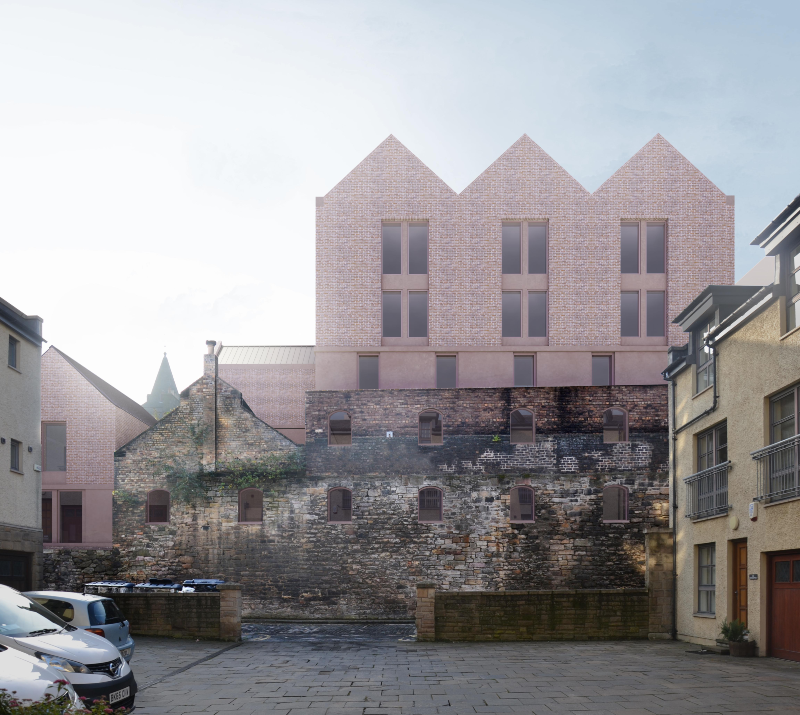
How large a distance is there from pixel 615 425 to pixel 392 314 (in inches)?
380

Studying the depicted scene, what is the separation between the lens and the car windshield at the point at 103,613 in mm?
11992

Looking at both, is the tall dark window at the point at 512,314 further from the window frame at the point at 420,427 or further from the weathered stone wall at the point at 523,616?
the weathered stone wall at the point at 523,616

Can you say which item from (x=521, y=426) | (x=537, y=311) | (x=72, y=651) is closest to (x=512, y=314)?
(x=537, y=311)

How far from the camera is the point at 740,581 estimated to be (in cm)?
1574

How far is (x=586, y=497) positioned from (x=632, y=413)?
344cm

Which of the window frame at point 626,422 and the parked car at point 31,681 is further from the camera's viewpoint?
the window frame at point 626,422

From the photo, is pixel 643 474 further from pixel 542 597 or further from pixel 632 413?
pixel 542 597

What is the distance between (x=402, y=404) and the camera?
29.8 metres

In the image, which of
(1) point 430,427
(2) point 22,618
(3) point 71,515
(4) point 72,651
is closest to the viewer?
(4) point 72,651

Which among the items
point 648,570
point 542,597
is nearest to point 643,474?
point 648,570

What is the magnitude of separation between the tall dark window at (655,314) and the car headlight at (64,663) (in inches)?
1079

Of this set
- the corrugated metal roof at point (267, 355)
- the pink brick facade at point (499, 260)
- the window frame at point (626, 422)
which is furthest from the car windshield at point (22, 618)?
the corrugated metal roof at point (267, 355)

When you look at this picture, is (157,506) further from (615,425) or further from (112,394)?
(615,425)

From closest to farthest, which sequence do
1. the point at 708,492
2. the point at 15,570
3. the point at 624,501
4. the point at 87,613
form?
the point at 87,613, the point at 708,492, the point at 15,570, the point at 624,501
